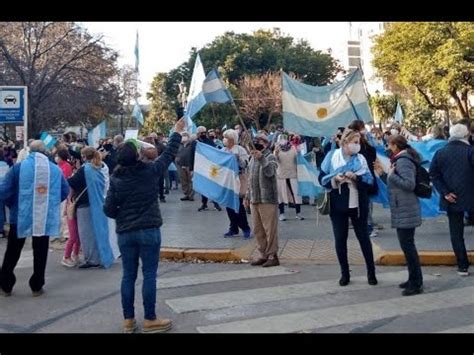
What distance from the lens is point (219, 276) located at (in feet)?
25.8

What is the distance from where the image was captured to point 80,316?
623 cm

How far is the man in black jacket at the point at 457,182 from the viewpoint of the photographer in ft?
24.8

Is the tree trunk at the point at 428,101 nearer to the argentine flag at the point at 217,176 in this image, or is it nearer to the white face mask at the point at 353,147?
the argentine flag at the point at 217,176

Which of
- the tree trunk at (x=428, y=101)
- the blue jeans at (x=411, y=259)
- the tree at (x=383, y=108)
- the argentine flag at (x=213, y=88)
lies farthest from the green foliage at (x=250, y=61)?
the blue jeans at (x=411, y=259)

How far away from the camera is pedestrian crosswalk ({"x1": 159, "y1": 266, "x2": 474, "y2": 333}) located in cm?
570

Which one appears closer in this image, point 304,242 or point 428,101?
point 304,242

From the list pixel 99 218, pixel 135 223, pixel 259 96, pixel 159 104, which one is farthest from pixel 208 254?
pixel 259 96

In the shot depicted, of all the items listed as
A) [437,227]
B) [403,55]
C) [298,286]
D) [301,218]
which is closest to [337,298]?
Result: [298,286]

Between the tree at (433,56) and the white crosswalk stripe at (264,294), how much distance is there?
103ft

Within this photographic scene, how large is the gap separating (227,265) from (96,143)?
9371mm

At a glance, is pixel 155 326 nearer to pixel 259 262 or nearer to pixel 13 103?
pixel 259 262

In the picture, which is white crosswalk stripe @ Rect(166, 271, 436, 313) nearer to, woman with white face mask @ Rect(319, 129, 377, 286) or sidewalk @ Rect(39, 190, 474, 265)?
woman with white face mask @ Rect(319, 129, 377, 286)

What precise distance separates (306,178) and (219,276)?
5502mm

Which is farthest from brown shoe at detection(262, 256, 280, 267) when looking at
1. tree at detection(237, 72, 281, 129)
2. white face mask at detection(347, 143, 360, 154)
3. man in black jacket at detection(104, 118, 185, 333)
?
tree at detection(237, 72, 281, 129)
